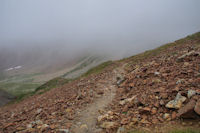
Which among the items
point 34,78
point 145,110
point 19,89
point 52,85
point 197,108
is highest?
point 34,78

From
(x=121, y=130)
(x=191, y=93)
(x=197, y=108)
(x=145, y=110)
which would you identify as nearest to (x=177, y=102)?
(x=191, y=93)

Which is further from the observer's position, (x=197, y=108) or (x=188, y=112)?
(x=188, y=112)

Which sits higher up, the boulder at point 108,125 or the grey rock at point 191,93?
the grey rock at point 191,93

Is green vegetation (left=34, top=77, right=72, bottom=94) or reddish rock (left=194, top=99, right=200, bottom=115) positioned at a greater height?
reddish rock (left=194, top=99, right=200, bottom=115)

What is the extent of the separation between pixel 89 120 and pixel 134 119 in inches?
109

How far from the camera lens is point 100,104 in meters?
9.57

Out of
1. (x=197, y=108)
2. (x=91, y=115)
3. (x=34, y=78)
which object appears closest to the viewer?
(x=197, y=108)

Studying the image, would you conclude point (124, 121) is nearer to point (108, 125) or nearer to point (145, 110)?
point (108, 125)

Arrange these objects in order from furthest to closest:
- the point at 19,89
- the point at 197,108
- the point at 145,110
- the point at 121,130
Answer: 1. the point at 19,89
2. the point at 145,110
3. the point at 121,130
4. the point at 197,108

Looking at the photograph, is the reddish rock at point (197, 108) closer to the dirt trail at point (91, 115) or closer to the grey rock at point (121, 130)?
the grey rock at point (121, 130)

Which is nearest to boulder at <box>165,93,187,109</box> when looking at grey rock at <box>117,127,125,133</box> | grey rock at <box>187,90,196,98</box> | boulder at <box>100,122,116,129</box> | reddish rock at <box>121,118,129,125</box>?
grey rock at <box>187,90,196,98</box>

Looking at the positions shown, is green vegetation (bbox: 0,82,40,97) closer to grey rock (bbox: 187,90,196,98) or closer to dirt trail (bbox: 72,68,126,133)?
dirt trail (bbox: 72,68,126,133)

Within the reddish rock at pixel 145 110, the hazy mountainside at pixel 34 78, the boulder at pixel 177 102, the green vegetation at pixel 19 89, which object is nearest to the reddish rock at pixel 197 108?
the boulder at pixel 177 102

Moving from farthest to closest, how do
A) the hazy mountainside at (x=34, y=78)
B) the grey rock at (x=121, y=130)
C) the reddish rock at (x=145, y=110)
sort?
1. the hazy mountainside at (x=34, y=78)
2. the reddish rock at (x=145, y=110)
3. the grey rock at (x=121, y=130)
